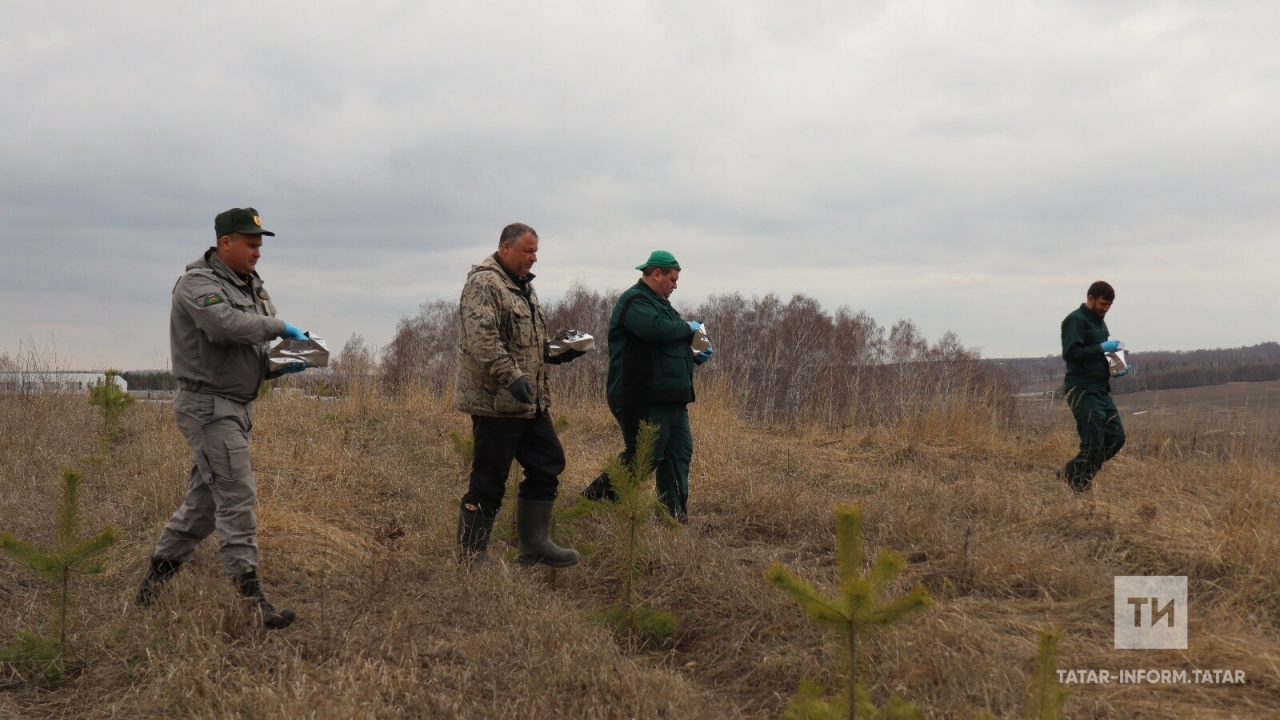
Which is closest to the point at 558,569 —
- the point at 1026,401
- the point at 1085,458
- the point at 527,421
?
the point at 527,421

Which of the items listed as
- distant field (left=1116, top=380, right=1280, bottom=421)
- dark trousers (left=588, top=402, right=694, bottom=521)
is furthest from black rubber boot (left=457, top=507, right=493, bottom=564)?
distant field (left=1116, top=380, right=1280, bottom=421)

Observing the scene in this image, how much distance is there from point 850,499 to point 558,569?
2578 mm

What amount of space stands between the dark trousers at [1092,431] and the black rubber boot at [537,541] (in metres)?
4.05

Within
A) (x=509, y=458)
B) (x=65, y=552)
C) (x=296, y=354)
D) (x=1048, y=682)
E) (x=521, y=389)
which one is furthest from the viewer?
(x=509, y=458)

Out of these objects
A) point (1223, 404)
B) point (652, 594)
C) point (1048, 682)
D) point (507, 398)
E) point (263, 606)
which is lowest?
point (652, 594)

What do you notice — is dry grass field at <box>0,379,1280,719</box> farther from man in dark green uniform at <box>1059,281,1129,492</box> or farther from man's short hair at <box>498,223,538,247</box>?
man's short hair at <box>498,223,538,247</box>

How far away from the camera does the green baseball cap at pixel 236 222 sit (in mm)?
3900

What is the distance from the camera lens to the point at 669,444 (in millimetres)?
5734

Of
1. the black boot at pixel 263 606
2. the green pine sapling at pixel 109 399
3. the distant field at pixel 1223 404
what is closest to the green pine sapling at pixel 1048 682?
the black boot at pixel 263 606

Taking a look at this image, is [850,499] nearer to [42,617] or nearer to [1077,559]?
[1077,559]

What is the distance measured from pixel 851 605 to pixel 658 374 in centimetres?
332

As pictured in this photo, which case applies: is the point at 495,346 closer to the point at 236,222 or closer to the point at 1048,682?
the point at 236,222

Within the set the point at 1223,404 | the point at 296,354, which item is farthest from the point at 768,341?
the point at 296,354

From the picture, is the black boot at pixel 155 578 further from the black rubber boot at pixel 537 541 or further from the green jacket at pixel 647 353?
the green jacket at pixel 647 353
